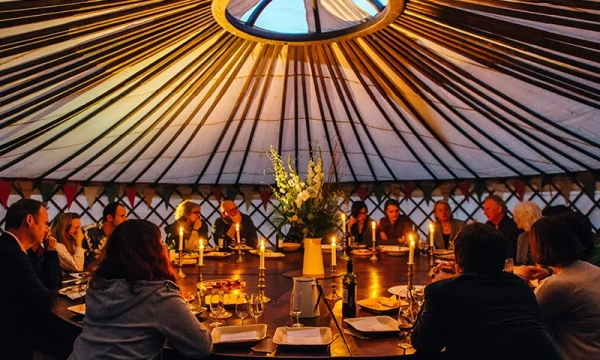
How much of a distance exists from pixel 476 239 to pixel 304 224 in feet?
3.51

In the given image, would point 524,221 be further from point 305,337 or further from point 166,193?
point 166,193

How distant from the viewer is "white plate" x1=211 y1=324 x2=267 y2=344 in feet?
4.93

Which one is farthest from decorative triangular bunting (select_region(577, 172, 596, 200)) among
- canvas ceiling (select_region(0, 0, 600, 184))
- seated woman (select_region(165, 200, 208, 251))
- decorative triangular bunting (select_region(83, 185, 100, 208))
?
decorative triangular bunting (select_region(83, 185, 100, 208))

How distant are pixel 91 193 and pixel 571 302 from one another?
188 inches

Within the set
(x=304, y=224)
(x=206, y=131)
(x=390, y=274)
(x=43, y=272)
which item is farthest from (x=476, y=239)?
(x=206, y=131)

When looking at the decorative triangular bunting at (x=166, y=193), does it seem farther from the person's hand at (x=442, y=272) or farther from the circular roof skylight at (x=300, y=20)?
the person's hand at (x=442, y=272)

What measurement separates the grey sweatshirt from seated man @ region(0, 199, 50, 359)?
60 cm

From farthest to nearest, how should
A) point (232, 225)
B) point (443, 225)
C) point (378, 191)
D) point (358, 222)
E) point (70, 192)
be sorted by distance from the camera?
1. point (378, 191)
2. point (70, 192)
3. point (358, 222)
4. point (232, 225)
5. point (443, 225)

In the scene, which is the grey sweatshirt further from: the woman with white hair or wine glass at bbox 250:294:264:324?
the woman with white hair

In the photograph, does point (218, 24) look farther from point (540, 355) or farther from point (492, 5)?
point (540, 355)

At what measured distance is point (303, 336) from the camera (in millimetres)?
1549

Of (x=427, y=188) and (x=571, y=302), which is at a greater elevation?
(x=427, y=188)

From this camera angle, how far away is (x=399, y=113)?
3.98 metres

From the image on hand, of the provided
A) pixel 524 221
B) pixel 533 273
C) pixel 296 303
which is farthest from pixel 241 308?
pixel 524 221
